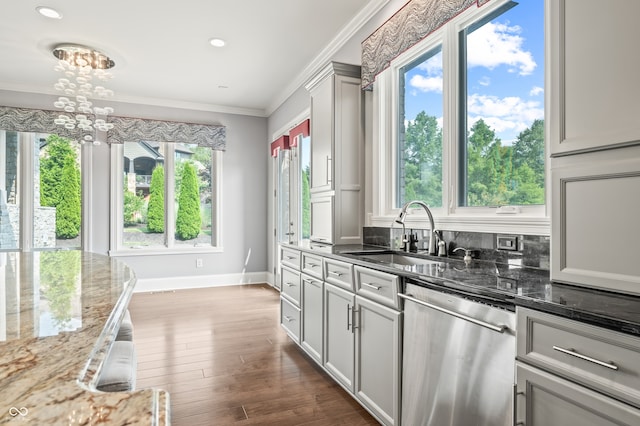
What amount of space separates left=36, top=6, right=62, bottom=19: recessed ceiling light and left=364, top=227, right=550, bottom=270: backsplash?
3380 millimetres

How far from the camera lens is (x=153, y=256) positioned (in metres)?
5.68

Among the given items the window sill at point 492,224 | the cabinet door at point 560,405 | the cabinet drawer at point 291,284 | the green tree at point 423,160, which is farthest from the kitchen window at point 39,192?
the cabinet door at point 560,405

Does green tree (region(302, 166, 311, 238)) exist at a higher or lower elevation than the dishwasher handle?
higher

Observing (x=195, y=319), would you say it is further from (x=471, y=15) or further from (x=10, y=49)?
(x=471, y=15)

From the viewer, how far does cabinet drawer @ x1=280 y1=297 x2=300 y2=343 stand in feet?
10.4

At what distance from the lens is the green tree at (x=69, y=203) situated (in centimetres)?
521

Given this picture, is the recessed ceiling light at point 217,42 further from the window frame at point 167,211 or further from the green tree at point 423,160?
the window frame at point 167,211

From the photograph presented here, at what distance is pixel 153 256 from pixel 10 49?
2.99 metres

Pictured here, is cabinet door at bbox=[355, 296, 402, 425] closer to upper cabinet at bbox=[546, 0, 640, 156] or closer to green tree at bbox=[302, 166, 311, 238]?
upper cabinet at bbox=[546, 0, 640, 156]

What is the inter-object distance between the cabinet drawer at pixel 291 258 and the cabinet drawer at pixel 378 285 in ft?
3.23

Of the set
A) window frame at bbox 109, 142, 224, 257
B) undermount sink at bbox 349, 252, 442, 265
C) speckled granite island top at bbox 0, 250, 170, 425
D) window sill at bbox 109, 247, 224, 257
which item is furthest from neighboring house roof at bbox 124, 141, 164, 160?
speckled granite island top at bbox 0, 250, 170, 425

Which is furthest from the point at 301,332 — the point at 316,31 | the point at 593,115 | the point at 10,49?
the point at 10,49

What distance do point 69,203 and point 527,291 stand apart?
18.8ft

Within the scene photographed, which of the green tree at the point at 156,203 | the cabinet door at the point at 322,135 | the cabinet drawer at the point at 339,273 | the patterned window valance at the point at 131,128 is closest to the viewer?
the cabinet drawer at the point at 339,273
